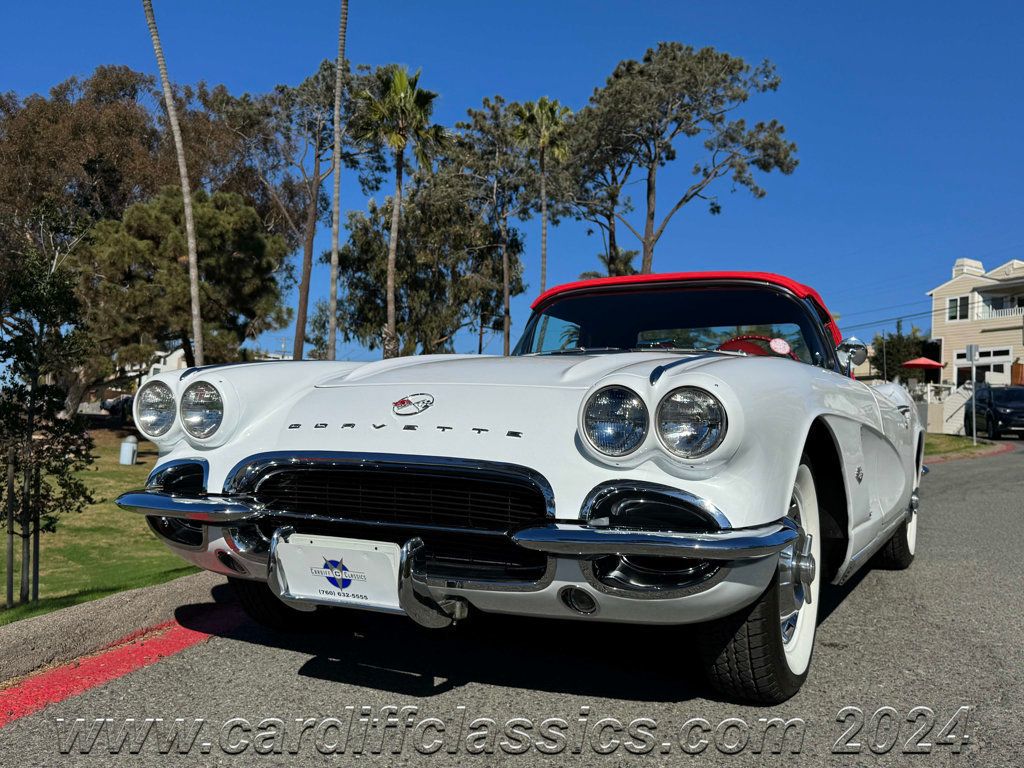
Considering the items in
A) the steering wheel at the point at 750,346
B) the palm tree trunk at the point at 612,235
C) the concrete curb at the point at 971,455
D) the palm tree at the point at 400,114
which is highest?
the palm tree at the point at 400,114

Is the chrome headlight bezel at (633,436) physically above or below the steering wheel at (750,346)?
below

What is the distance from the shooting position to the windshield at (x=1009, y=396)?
21.4 metres

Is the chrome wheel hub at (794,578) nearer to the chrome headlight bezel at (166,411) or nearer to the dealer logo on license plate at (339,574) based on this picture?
the dealer logo on license plate at (339,574)

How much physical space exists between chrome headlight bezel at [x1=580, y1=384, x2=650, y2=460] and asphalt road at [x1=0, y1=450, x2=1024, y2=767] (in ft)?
2.51

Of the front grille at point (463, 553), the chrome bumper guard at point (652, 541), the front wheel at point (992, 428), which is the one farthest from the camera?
the front wheel at point (992, 428)

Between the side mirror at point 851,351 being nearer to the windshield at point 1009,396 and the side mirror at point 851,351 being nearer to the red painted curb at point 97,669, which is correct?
the red painted curb at point 97,669

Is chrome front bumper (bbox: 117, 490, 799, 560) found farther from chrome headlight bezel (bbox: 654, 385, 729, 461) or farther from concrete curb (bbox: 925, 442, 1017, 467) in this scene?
concrete curb (bbox: 925, 442, 1017, 467)

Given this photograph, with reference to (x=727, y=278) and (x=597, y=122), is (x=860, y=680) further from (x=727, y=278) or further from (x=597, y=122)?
(x=597, y=122)

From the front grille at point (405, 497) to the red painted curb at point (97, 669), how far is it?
794 mm

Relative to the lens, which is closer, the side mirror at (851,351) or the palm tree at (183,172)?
the side mirror at (851,351)

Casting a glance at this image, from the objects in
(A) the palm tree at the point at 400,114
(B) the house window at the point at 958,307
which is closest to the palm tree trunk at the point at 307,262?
(A) the palm tree at the point at 400,114

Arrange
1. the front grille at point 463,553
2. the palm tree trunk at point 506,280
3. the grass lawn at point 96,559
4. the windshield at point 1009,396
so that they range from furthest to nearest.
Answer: the palm tree trunk at point 506,280
the windshield at point 1009,396
the grass lawn at point 96,559
the front grille at point 463,553

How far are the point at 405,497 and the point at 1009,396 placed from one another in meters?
23.3

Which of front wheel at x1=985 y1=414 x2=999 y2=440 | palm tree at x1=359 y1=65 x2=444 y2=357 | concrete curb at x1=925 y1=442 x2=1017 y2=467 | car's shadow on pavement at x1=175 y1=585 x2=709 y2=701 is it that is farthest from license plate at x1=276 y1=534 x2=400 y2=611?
front wheel at x1=985 y1=414 x2=999 y2=440
